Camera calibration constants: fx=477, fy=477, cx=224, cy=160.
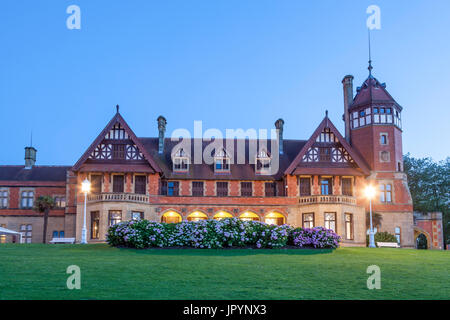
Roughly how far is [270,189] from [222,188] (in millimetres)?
4018

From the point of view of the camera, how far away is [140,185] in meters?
37.8

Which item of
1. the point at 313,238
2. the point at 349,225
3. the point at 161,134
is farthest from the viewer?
the point at 161,134

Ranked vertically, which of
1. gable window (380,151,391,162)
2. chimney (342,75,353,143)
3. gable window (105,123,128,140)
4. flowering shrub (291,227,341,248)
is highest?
chimney (342,75,353,143)

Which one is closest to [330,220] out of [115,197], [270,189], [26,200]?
[270,189]

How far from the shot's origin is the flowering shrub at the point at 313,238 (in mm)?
22406

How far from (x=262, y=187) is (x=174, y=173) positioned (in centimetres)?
733

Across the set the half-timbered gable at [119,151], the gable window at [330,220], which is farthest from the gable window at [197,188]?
the gable window at [330,220]

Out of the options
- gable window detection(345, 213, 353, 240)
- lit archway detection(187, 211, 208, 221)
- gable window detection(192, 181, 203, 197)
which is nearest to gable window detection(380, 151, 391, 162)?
gable window detection(345, 213, 353, 240)

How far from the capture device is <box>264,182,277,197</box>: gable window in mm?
39625

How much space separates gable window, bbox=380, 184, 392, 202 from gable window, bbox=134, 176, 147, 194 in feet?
63.8

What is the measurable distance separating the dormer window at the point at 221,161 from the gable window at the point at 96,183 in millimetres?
9312

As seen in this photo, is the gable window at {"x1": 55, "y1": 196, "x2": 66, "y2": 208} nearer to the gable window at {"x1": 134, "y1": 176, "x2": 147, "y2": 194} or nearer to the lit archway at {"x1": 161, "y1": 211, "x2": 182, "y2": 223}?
the gable window at {"x1": 134, "y1": 176, "x2": 147, "y2": 194}

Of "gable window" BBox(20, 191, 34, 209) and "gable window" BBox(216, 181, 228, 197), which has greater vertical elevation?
"gable window" BBox(216, 181, 228, 197)

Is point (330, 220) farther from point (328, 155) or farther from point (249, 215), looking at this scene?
point (249, 215)
